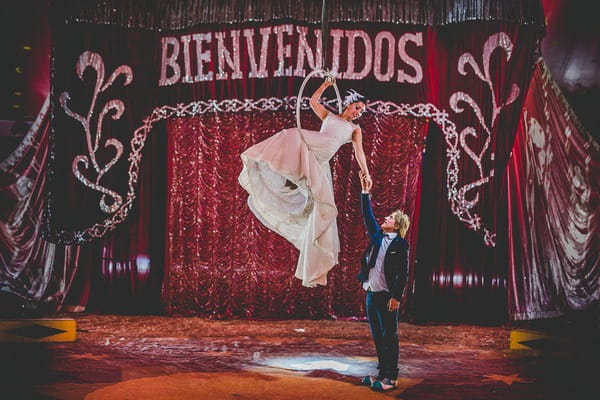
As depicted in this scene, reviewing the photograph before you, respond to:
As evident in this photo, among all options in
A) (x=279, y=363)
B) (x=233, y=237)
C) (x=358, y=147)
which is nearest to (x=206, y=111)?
(x=233, y=237)

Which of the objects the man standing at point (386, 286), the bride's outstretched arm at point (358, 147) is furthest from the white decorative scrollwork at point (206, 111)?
the man standing at point (386, 286)

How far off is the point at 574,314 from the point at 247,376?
12.8 ft

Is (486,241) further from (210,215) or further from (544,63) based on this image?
(210,215)

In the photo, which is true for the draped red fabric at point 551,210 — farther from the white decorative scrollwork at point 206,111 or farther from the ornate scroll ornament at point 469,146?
the white decorative scrollwork at point 206,111

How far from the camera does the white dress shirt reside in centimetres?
470

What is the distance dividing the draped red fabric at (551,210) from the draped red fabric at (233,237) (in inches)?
Answer: 68.6

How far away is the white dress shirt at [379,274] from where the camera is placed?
4.70 metres

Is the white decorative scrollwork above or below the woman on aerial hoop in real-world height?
above

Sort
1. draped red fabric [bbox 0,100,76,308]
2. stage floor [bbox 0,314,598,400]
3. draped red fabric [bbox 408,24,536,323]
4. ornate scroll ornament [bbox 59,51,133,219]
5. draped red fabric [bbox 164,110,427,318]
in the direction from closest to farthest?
1. stage floor [bbox 0,314,598,400]
2. draped red fabric [bbox 408,24,536,323]
3. draped red fabric [bbox 164,110,427,318]
4. ornate scroll ornament [bbox 59,51,133,219]
5. draped red fabric [bbox 0,100,76,308]

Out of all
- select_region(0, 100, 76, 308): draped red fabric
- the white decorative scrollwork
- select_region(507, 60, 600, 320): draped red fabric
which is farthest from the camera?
select_region(0, 100, 76, 308): draped red fabric

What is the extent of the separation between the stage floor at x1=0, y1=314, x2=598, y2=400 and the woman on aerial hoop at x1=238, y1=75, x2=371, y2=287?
3.07ft

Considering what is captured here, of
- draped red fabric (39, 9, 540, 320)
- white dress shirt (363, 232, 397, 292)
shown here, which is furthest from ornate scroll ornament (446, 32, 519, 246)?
white dress shirt (363, 232, 397, 292)

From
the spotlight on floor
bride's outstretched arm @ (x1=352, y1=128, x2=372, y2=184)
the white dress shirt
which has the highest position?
bride's outstretched arm @ (x1=352, y1=128, x2=372, y2=184)

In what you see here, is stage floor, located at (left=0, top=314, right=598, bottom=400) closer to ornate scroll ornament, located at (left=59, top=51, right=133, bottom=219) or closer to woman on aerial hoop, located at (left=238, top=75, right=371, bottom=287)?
woman on aerial hoop, located at (left=238, top=75, right=371, bottom=287)
